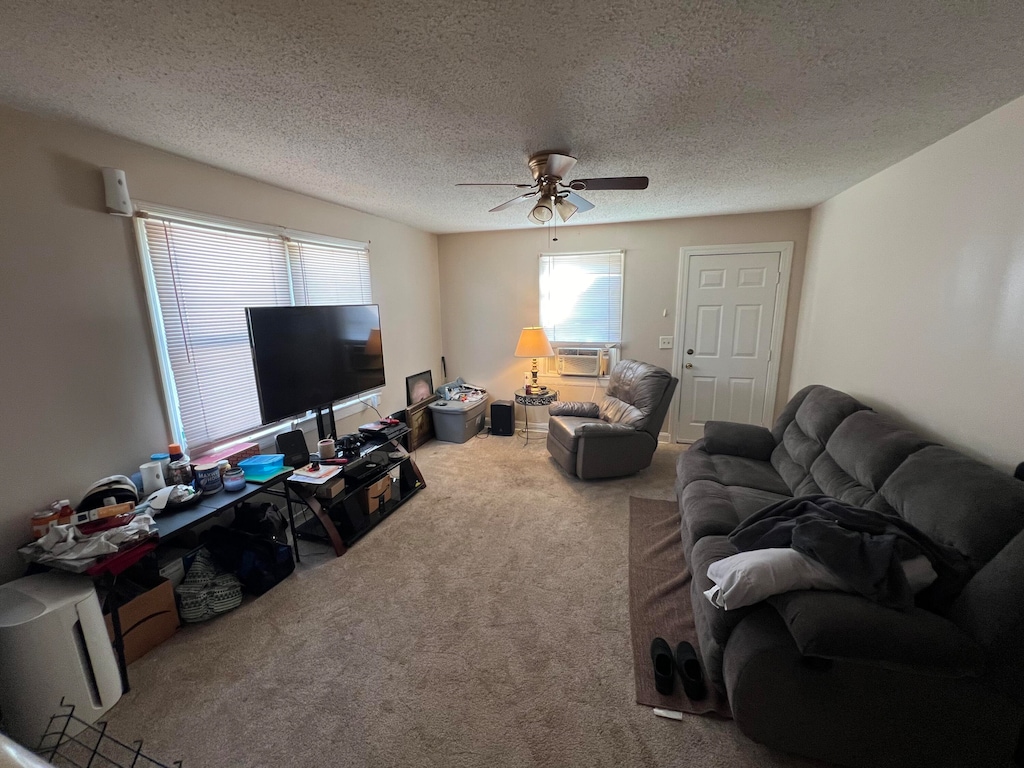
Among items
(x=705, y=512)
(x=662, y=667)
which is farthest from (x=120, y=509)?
(x=705, y=512)

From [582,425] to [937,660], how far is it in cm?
248

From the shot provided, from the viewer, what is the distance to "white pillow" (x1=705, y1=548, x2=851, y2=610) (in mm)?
1288

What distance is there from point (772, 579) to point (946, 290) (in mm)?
1868

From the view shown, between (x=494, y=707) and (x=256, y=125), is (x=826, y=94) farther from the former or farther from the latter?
(x=494, y=707)

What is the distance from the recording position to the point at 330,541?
8.46ft

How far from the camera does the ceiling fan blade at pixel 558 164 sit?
6.80 ft

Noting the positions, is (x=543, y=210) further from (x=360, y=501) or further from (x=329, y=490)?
(x=360, y=501)

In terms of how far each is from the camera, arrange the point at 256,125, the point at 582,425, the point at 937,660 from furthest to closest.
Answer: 1. the point at 582,425
2. the point at 256,125
3. the point at 937,660

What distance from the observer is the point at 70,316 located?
1.79 metres

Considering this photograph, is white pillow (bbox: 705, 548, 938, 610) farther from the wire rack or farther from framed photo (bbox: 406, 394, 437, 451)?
framed photo (bbox: 406, 394, 437, 451)

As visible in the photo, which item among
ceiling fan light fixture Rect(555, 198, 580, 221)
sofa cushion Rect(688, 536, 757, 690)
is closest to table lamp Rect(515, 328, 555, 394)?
ceiling fan light fixture Rect(555, 198, 580, 221)

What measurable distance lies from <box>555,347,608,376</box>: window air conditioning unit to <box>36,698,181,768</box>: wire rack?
403 cm

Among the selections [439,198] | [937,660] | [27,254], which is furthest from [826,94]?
[27,254]

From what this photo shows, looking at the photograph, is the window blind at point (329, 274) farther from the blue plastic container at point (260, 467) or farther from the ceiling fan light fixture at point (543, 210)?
the ceiling fan light fixture at point (543, 210)
